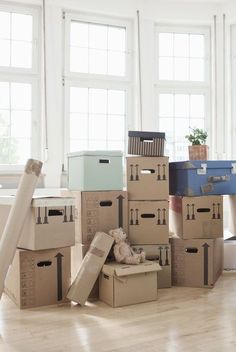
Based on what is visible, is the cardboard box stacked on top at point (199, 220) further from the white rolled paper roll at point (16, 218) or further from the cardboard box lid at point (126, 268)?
the white rolled paper roll at point (16, 218)

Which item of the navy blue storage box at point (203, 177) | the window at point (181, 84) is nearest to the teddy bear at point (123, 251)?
the navy blue storage box at point (203, 177)

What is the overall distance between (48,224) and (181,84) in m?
2.74

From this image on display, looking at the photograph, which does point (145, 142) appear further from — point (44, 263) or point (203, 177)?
point (44, 263)

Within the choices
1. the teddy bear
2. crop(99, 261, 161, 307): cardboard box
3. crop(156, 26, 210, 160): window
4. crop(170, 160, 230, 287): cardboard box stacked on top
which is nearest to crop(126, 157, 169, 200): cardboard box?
crop(170, 160, 230, 287): cardboard box stacked on top

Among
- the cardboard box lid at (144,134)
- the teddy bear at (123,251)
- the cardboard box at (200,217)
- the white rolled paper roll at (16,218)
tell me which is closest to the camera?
the white rolled paper roll at (16,218)

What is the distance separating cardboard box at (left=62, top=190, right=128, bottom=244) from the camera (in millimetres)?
2959

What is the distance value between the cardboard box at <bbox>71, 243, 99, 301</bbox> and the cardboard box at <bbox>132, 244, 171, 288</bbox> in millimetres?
391

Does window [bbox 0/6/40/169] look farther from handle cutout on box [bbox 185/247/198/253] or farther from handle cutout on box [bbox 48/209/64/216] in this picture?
handle cutout on box [bbox 185/247/198/253]

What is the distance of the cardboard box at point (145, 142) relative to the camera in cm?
311

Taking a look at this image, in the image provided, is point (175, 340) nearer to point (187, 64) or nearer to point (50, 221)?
point (50, 221)

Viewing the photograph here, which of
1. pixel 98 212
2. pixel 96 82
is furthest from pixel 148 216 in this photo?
pixel 96 82

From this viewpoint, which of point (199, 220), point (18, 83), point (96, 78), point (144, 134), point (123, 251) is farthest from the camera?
point (96, 78)

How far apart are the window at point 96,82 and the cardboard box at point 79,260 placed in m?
1.53

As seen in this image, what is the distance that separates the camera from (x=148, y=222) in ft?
10.2
